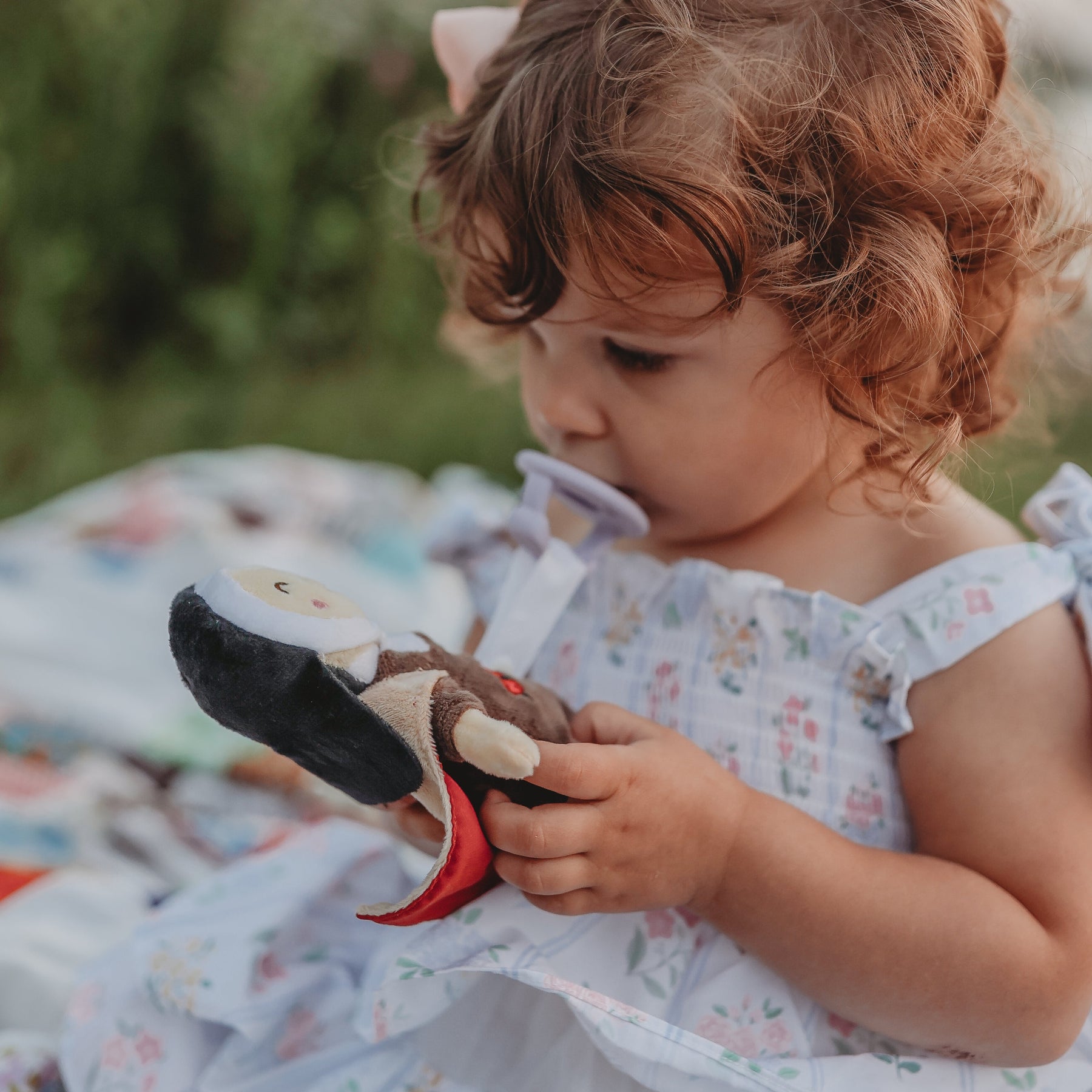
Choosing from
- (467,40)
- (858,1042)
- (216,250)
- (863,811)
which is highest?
(467,40)

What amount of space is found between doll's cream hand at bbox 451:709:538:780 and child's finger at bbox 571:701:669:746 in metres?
0.17

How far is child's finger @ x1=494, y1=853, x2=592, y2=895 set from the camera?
2.38 ft

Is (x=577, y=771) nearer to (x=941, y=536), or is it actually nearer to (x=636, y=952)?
(x=636, y=952)

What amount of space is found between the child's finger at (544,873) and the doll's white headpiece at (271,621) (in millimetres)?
176

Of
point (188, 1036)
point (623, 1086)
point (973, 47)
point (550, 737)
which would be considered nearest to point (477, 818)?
point (550, 737)

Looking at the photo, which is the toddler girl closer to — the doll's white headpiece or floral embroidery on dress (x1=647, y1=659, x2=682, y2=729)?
floral embroidery on dress (x1=647, y1=659, x2=682, y2=729)

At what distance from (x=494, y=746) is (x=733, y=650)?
39 centimetres

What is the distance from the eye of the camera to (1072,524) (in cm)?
99

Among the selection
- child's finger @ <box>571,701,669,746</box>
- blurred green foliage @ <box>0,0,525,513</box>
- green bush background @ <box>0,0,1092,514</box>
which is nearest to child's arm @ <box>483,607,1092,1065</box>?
child's finger @ <box>571,701,669,746</box>

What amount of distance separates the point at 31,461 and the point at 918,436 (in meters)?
2.06

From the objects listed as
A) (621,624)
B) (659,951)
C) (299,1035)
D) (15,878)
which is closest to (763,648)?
(621,624)

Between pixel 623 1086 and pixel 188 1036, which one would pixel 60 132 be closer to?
pixel 188 1036

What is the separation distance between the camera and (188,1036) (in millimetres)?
954

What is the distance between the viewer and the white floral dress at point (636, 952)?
2.77 feet
